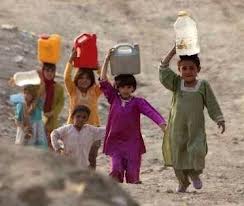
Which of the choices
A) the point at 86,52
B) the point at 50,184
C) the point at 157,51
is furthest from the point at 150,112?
the point at 157,51

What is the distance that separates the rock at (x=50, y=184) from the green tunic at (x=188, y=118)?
483 cm

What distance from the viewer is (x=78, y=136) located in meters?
A: 7.31

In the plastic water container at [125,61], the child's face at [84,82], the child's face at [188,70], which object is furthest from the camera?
the child's face at [84,82]

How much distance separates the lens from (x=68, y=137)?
7.30 metres

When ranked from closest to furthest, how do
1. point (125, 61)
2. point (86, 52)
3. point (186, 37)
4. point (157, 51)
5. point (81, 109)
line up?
point (186, 37)
point (81, 109)
point (125, 61)
point (86, 52)
point (157, 51)

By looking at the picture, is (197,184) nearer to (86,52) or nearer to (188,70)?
(188,70)

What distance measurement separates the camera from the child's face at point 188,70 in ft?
22.5

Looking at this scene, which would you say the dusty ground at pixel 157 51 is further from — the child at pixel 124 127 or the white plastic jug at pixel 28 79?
the white plastic jug at pixel 28 79

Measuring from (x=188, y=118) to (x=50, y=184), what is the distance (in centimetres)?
498

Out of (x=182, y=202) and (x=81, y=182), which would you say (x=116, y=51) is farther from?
(x=81, y=182)

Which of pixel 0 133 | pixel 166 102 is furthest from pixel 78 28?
pixel 0 133

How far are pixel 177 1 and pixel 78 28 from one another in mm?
3522

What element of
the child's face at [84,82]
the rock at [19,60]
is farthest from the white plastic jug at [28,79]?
the rock at [19,60]

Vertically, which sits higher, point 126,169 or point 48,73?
point 48,73
